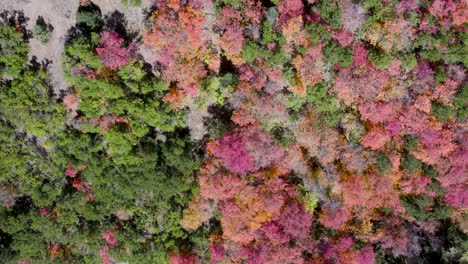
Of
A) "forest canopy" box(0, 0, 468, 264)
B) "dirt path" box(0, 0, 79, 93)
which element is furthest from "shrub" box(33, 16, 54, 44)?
"dirt path" box(0, 0, 79, 93)

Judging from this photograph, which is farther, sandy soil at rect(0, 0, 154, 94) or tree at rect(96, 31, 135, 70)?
sandy soil at rect(0, 0, 154, 94)

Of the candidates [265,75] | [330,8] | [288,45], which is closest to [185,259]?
[265,75]

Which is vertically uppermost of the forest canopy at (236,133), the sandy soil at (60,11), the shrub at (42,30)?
the sandy soil at (60,11)

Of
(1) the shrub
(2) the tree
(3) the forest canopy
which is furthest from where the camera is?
(1) the shrub

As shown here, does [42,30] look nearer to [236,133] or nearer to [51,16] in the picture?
[51,16]

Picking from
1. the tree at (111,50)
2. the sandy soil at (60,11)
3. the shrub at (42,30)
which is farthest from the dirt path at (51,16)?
the tree at (111,50)

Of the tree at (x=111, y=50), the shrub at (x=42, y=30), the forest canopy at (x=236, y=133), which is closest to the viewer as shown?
the tree at (x=111, y=50)

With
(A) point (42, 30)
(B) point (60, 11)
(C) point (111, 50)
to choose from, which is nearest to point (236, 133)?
(C) point (111, 50)

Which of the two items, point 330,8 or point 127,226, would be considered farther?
point 127,226

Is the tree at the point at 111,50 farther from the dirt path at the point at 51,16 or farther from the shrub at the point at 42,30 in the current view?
the shrub at the point at 42,30

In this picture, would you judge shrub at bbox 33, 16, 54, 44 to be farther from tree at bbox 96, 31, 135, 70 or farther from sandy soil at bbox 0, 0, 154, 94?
tree at bbox 96, 31, 135, 70

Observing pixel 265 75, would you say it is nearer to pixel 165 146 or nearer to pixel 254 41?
pixel 254 41
